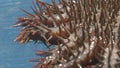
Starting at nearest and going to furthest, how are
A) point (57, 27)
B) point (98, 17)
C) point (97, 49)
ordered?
point (97, 49)
point (98, 17)
point (57, 27)

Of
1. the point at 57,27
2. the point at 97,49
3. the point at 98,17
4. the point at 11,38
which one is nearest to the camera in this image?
the point at 97,49

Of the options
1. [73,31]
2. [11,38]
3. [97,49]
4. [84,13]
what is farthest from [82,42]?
[11,38]

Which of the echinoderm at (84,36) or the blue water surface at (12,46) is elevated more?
the echinoderm at (84,36)

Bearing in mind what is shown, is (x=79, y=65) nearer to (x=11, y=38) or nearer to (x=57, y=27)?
(x=57, y=27)

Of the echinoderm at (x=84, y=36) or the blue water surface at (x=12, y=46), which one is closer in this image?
the echinoderm at (x=84, y=36)
